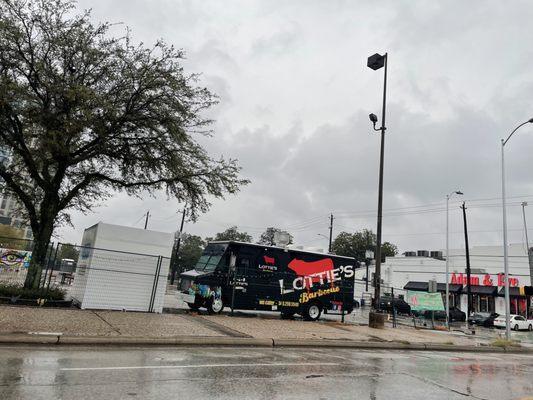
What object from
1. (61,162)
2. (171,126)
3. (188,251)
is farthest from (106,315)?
(188,251)

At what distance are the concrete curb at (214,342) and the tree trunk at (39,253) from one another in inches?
275

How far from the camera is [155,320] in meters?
13.1

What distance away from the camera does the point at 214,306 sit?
56.0 ft

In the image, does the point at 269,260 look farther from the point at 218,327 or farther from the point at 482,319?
the point at 482,319

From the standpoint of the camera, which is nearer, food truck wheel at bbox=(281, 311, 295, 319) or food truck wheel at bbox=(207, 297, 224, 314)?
food truck wheel at bbox=(207, 297, 224, 314)

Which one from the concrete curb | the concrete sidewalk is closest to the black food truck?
the concrete sidewalk

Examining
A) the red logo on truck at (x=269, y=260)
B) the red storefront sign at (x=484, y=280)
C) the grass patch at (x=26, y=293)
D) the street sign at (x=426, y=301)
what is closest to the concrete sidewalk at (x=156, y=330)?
the grass patch at (x=26, y=293)

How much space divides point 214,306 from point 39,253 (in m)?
6.69

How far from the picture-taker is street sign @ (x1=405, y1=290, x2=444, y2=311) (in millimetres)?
23234

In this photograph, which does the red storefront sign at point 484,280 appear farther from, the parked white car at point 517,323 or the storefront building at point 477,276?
the parked white car at point 517,323

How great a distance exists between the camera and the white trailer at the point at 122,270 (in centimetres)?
1447

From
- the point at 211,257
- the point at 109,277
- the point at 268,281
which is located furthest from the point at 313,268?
the point at 109,277

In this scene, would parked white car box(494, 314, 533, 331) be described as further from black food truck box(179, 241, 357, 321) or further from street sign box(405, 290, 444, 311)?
black food truck box(179, 241, 357, 321)

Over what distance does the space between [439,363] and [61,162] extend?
556 inches
